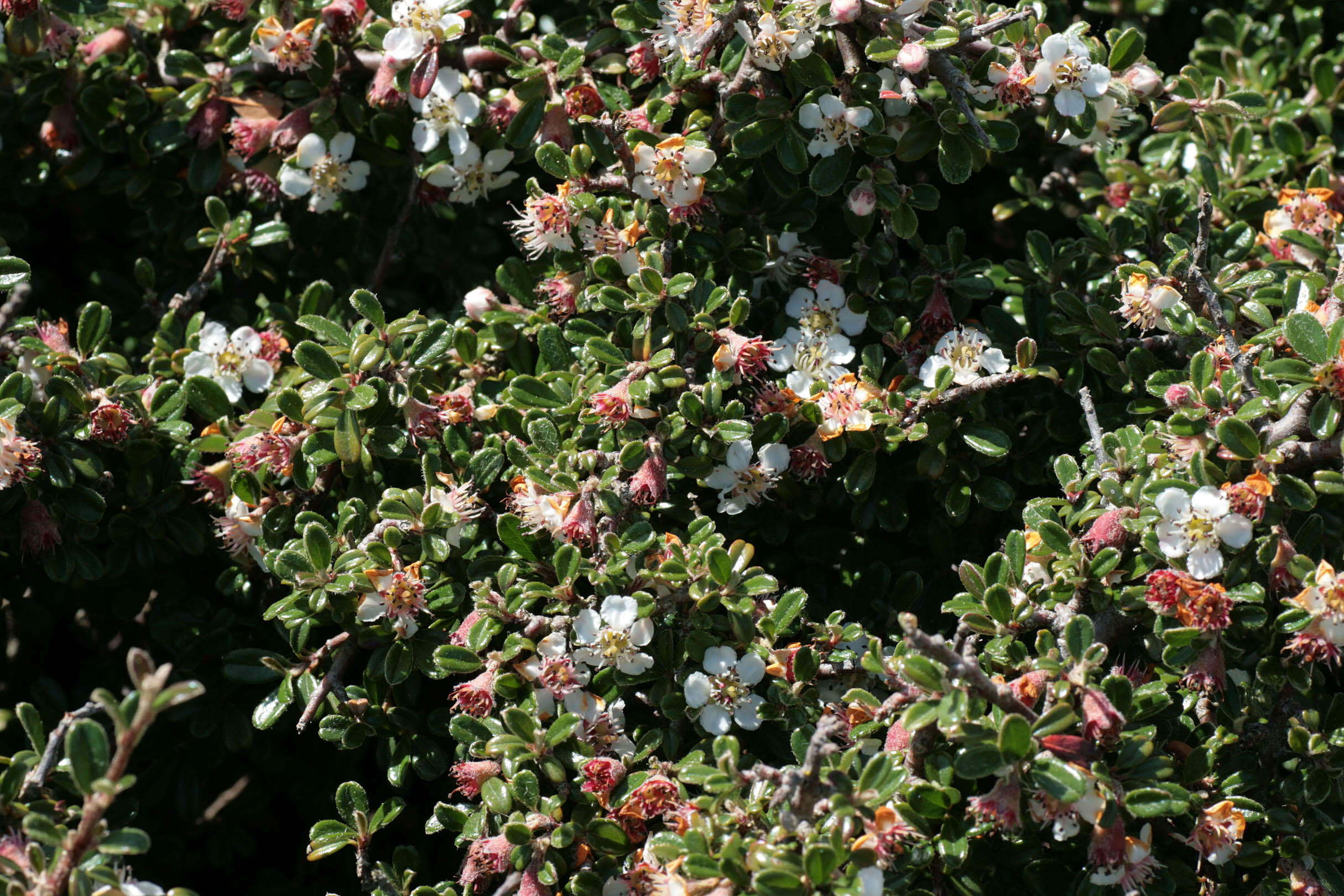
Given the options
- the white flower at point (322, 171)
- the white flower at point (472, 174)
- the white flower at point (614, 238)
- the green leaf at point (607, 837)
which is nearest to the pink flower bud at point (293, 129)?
the white flower at point (322, 171)

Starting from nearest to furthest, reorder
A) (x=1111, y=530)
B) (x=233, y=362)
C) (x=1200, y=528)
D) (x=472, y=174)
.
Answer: (x=1200, y=528)
(x=1111, y=530)
(x=233, y=362)
(x=472, y=174)

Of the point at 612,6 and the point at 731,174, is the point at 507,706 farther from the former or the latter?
the point at 612,6

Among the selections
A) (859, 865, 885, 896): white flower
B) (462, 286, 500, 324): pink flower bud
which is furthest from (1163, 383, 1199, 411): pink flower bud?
(462, 286, 500, 324): pink flower bud

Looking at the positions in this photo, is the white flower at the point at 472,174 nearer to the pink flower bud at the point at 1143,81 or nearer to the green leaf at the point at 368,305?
the green leaf at the point at 368,305

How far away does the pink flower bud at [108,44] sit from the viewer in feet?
7.15

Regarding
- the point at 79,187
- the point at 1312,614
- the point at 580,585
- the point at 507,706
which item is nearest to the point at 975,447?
the point at 1312,614

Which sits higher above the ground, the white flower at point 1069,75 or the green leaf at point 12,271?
the white flower at point 1069,75

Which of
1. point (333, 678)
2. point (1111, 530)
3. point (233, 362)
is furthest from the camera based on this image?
point (233, 362)

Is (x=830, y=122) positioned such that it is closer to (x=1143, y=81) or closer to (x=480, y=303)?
(x=1143, y=81)

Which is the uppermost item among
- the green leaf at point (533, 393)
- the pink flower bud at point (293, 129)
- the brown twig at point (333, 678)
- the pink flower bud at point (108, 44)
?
the pink flower bud at point (108, 44)

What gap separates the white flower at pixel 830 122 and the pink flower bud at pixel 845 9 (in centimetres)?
12

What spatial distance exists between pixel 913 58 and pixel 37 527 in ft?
5.11

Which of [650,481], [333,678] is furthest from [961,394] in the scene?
[333,678]

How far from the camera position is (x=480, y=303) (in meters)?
2.03
